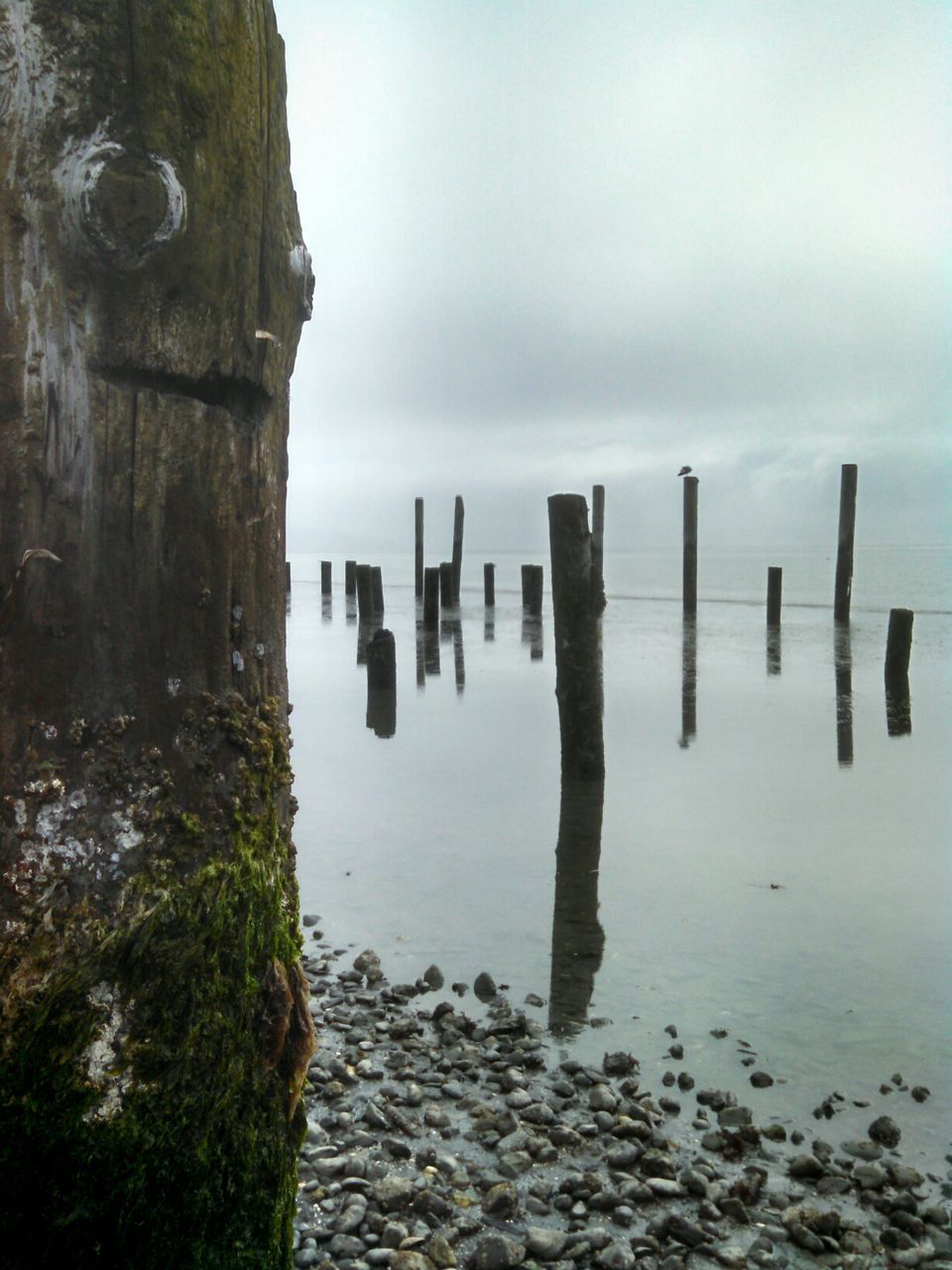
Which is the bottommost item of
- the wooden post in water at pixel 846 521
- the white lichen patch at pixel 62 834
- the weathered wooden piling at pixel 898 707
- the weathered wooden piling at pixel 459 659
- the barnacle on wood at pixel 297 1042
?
the weathered wooden piling at pixel 898 707

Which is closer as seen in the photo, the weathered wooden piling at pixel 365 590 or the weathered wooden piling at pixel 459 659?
the weathered wooden piling at pixel 459 659

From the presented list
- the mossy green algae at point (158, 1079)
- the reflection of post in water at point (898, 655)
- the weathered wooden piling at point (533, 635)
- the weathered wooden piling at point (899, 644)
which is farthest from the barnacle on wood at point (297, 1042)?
the weathered wooden piling at point (533, 635)

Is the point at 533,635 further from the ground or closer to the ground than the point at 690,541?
closer to the ground

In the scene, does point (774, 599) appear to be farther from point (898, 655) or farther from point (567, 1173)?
point (567, 1173)

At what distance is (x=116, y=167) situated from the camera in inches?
82.4

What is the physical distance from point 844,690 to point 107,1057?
15574mm

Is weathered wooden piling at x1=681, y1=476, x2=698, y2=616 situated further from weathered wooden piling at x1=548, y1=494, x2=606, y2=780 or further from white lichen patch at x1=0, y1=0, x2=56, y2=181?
white lichen patch at x1=0, y1=0, x2=56, y2=181

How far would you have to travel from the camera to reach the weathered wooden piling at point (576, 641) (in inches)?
348

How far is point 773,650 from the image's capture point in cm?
2241

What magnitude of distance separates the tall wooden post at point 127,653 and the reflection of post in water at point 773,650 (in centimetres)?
1712

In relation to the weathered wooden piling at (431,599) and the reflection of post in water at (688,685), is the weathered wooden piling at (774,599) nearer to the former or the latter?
the reflection of post in water at (688,685)

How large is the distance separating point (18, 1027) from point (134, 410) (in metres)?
1.18

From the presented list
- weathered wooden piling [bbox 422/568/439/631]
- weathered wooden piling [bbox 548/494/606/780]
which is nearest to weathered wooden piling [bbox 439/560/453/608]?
weathered wooden piling [bbox 422/568/439/631]

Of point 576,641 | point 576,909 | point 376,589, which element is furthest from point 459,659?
point 576,909
